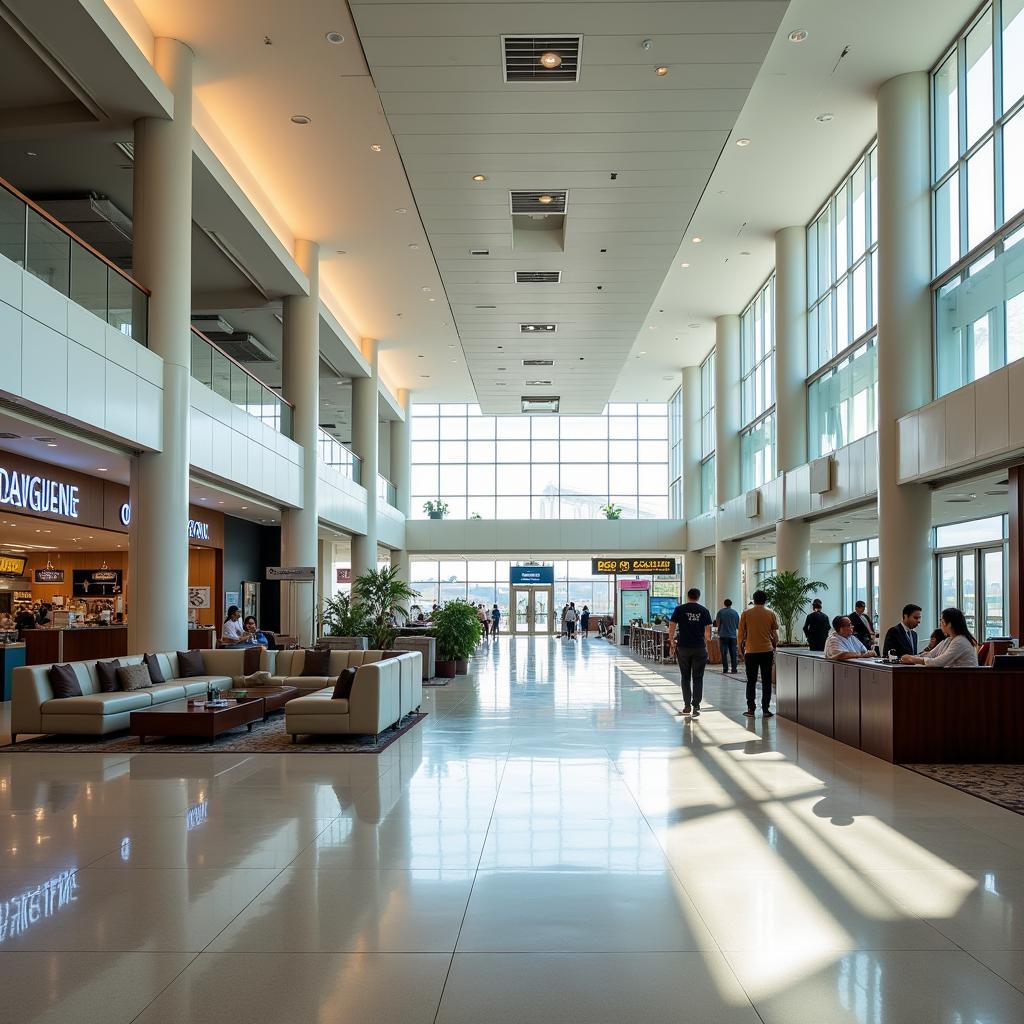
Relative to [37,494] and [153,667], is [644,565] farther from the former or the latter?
[153,667]

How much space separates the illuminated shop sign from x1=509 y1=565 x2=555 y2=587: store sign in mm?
25634

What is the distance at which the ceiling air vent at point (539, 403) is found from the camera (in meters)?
30.7

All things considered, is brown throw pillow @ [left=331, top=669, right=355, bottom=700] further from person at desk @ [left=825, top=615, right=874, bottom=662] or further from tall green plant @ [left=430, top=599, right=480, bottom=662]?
tall green plant @ [left=430, top=599, right=480, bottom=662]

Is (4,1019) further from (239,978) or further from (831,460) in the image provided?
(831,460)

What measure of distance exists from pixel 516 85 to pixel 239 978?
414 inches

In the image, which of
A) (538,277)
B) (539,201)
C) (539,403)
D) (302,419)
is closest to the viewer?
(539,201)

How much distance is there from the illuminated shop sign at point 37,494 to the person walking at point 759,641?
961cm

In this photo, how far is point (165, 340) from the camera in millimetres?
12703

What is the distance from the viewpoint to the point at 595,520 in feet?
119

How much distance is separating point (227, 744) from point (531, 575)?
30.2m

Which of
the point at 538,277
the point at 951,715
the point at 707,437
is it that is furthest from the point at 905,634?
the point at 707,437

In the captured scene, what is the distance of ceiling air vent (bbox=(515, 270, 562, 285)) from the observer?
18500 mm

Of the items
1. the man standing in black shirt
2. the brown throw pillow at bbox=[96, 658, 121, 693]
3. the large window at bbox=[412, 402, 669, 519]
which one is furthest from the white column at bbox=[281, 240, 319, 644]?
the large window at bbox=[412, 402, 669, 519]

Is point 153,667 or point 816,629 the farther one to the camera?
point 816,629
